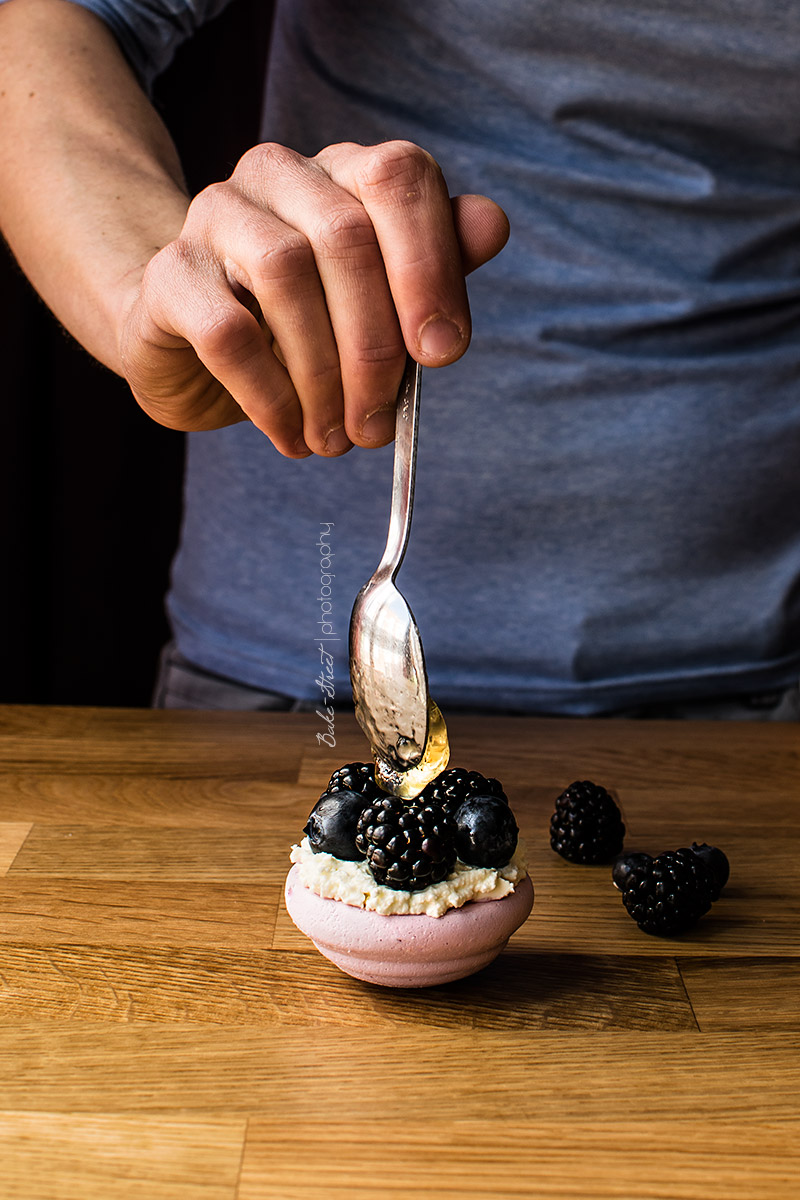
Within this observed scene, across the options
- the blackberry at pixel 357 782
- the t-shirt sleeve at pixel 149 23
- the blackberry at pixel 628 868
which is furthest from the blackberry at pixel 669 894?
the t-shirt sleeve at pixel 149 23

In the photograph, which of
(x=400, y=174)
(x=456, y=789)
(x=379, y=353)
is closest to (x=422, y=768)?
(x=456, y=789)

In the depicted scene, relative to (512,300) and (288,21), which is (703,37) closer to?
(512,300)

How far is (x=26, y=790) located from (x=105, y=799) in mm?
80

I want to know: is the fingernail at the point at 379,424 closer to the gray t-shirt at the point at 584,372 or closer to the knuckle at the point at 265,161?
the knuckle at the point at 265,161

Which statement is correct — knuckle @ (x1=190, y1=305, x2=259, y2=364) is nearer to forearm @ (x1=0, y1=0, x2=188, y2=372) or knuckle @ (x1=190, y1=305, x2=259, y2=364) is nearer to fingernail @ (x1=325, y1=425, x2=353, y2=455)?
fingernail @ (x1=325, y1=425, x2=353, y2=455)

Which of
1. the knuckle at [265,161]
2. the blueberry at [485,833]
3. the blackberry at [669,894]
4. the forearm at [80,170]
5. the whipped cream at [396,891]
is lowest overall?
the blackberry at [669,894]

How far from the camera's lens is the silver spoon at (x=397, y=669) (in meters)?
0.70

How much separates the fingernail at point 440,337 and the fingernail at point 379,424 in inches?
2.4

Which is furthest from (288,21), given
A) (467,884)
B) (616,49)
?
(467,884)

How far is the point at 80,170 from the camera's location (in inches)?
39.5

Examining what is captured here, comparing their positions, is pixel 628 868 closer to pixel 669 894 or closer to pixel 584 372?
pixel 669 894

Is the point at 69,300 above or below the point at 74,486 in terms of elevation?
above

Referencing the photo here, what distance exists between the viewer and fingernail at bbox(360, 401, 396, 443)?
2.34ft

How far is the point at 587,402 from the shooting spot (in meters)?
1.26
